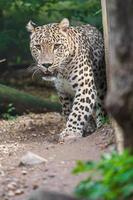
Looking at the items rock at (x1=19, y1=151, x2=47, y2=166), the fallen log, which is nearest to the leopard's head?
rock at (x1=19, y1=151, x2=47, y2=166)

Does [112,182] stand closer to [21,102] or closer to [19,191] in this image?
[19,191]

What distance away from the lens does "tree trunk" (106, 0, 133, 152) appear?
487cm

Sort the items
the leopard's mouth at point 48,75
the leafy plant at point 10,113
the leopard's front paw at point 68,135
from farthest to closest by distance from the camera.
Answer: the leafy plant at point 10,113 < the leopard's mouth at point 48,75 < the leopard's front paw at point 68,135

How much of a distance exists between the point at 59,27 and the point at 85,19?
4.22m

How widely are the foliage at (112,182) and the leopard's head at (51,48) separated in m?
4.71

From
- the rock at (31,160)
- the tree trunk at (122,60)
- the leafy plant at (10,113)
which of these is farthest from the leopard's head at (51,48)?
the tree trunk at (122,60)

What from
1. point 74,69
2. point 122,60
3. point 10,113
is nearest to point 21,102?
point 10,113

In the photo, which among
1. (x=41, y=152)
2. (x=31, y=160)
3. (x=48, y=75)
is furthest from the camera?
(x=48, y=75)

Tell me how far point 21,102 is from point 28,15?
7.96 feet

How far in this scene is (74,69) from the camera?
9.88m

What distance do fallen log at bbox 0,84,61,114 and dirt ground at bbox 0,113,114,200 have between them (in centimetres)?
82

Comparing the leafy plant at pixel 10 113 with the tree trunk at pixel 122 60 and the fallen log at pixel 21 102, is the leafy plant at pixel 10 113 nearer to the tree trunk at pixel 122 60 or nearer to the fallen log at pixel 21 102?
the fallen log at pixel 21 102

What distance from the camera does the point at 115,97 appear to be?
492 cm

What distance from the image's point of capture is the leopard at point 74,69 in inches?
381
